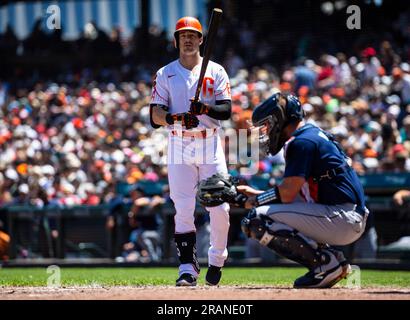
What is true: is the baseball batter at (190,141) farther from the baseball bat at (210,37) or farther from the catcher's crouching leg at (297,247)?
the catcher's crouching leg at (297,247)

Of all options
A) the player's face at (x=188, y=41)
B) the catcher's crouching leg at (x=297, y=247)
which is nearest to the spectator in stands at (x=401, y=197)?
the player's face at (x=188, y=41)

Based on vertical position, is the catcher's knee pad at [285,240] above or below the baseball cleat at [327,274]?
above

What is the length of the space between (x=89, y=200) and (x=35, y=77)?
11.2 metres

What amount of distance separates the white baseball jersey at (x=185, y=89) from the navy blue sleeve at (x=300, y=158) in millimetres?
1466

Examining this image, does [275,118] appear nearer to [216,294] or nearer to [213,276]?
[216,294]

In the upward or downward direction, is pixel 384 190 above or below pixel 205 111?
below

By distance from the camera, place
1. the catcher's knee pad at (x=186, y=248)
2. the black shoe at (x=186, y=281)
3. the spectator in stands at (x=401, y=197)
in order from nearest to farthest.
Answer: the black shoe at (x=186, y=281) → the catcher's knee pad at (x=186, y=248) → the spectator in stands at (x=401, y=197)

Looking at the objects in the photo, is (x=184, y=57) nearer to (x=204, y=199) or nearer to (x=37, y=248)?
(x=204, y=199)

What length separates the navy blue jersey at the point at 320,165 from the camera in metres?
6.41

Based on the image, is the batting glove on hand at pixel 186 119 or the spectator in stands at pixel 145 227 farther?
the spectator in stands at pixel 145 227

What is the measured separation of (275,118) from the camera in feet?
21.7

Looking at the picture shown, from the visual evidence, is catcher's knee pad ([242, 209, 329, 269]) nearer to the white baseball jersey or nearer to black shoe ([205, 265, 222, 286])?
black shoe ([205, 265, 222, 286])
